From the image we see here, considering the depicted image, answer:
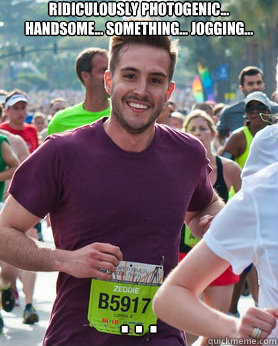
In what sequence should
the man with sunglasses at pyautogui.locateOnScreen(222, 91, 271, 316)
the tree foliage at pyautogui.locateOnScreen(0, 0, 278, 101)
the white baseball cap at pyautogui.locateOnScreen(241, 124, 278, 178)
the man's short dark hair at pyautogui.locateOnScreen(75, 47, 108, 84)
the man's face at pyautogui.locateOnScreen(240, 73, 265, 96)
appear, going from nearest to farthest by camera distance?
the white baseball cap at pyautogui.locateOnScreen(241, 124, 278, 178) < the man's short dark hair at pyautogui.locateOnScreen(75, 47, 108, 84) < the man with sunglasses at pyautogui.locateOnScreen(222, 91, 271, 316) < the man's face at pyautogui.locateOnScreen(240, 73, 265, 96) < the tree foliage at pyautogui.locateOnScreen(0, 0, 278, 101)

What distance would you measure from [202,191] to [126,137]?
445mm

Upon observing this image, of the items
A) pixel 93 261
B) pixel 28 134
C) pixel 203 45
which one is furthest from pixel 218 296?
pixel 203 45

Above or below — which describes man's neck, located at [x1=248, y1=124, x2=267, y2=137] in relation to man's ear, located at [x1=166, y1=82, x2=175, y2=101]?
below

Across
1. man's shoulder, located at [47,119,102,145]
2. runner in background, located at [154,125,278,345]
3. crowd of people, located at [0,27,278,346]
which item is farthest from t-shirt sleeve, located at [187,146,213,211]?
runner in background, located at [154,125,278,345]

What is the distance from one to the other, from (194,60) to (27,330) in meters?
76.0

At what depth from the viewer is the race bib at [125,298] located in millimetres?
4070

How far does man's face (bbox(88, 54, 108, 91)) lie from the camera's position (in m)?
8.07

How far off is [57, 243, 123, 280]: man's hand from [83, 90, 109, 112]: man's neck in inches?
161

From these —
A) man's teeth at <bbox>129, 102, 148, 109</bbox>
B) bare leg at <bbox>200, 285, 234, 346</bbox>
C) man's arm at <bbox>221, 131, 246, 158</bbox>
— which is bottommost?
bare leg at <bbox>200, 285, 234, 346</bbox>

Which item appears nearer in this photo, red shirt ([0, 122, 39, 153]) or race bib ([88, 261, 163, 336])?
race bib ([88, 261, 163, 336])

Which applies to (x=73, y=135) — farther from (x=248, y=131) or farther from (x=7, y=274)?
(x=248, y=131)

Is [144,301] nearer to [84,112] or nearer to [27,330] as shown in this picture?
[84,112]

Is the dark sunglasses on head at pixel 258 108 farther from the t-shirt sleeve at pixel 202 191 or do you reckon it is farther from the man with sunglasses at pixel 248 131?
the t-shirt sleeve at pixel 202 191

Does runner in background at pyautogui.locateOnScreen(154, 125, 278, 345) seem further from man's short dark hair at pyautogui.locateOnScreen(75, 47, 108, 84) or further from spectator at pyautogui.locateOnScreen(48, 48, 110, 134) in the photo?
man's short dark hair at pyautogui.locateOnScreen(75, 47, 108, 84)
